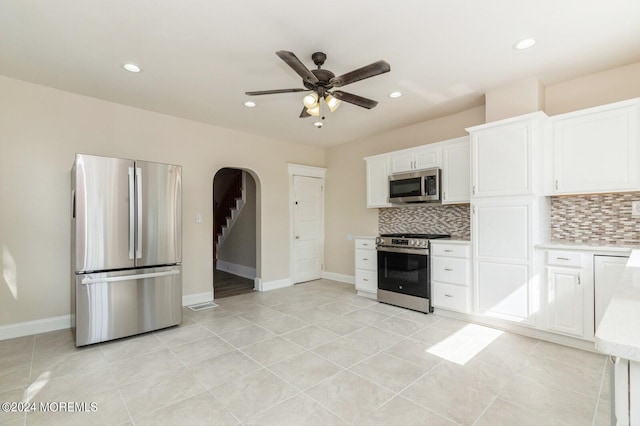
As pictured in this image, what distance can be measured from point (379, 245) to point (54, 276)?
13.3ft

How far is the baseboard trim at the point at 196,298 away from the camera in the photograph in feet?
14.2

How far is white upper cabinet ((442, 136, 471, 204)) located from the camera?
3.75 meters

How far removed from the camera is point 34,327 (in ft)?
10.7

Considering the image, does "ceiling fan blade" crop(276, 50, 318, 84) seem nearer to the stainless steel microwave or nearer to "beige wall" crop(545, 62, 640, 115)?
the stainless steel microwave

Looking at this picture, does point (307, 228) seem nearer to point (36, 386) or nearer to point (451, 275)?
point (451, 275)

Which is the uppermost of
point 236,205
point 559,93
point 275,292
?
point 559,93

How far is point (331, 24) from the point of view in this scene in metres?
2.27

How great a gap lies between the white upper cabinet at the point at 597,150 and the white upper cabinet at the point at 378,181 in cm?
211

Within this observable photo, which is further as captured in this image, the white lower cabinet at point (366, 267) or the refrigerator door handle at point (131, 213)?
the white lower cabinet at point (366, 267)

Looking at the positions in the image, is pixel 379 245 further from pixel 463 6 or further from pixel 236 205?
pixel 236 205

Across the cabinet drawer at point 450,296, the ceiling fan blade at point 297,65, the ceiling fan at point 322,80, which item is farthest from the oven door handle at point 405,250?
the ceiling fan blade at point 297,65

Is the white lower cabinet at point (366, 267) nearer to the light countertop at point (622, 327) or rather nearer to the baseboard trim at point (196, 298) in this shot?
the baseboard trim at point (196, 298)

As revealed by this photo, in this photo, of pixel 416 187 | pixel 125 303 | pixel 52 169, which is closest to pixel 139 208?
pixel 125 303

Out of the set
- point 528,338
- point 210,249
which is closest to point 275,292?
point 210,249
